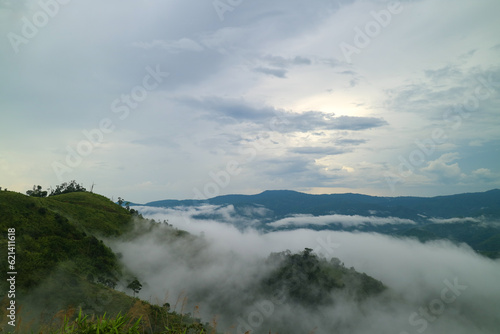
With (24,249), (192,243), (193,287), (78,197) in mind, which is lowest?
(193,287)

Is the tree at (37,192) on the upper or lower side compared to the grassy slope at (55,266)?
upper

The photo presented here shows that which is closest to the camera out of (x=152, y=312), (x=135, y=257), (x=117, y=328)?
(x=117, y=328)

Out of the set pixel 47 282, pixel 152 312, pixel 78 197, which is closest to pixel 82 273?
pixel 47 282

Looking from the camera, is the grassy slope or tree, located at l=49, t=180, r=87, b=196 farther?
tree, located at l=49, t=180, r=87, b=196

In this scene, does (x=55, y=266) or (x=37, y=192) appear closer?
(x=55, y=266)

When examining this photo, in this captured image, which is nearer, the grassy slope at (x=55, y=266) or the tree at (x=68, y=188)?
the grassy slope at (x=55, y=266)

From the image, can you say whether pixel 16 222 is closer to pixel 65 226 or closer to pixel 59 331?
pixel 65 226

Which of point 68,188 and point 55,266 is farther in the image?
point 68,188

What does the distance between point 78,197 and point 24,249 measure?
79396mm

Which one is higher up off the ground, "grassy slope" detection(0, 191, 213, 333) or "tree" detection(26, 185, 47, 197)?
"tree" detection(26, 185, 47, 197)

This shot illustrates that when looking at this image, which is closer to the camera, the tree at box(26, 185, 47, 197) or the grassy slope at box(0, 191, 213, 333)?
the grassy slope at box(0, 191, 213, 333)

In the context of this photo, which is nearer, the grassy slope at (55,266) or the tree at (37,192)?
the grassy slope at (55,266)

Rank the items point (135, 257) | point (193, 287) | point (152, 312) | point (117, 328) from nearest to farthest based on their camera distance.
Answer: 1. point (117, 328)
2. point (152, 312)
3. point (135, 257)
4. point (193, 287)

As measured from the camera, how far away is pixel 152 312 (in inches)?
2084
